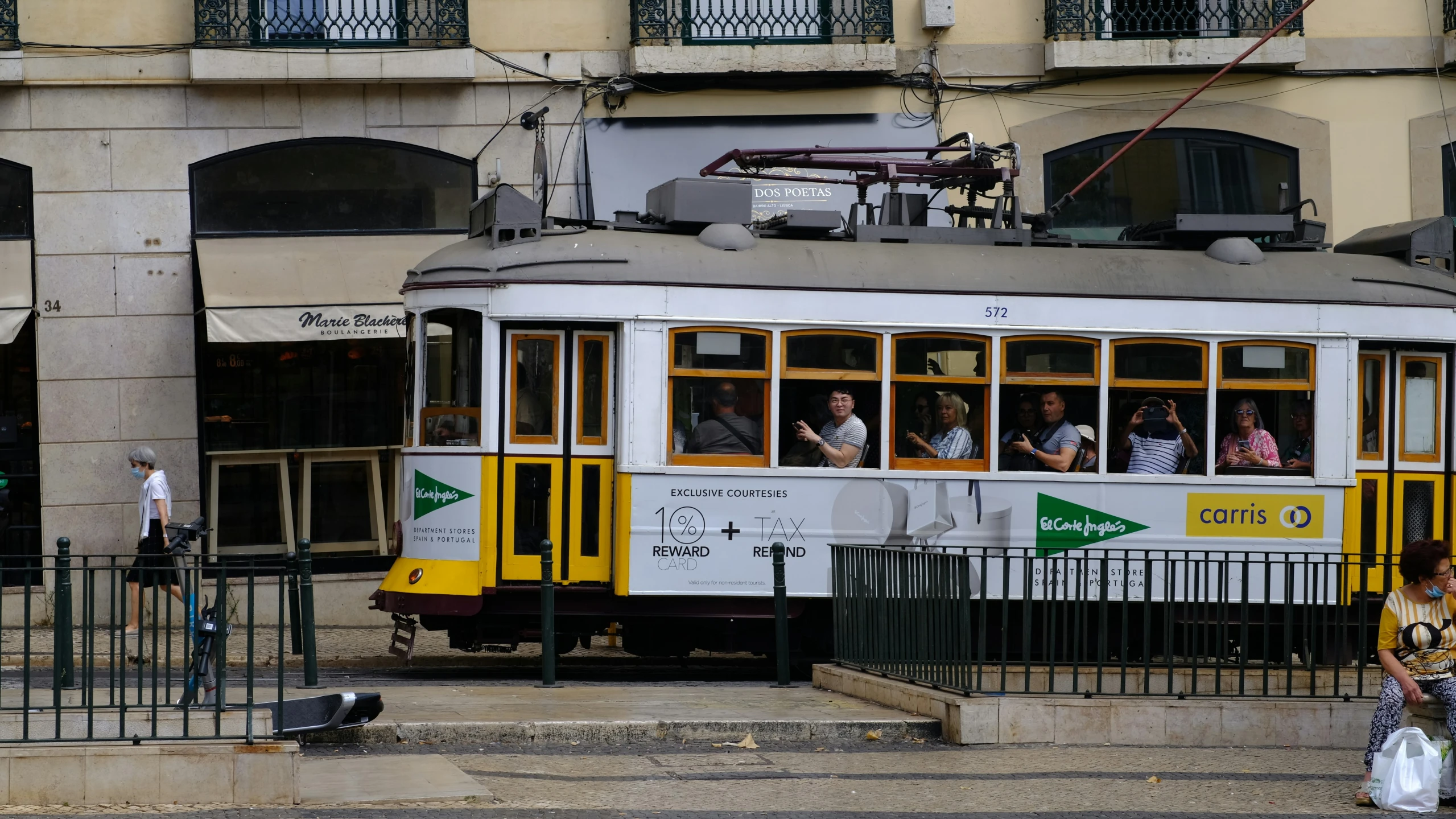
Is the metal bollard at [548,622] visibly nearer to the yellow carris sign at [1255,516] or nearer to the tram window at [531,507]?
the tram window at [531,507]

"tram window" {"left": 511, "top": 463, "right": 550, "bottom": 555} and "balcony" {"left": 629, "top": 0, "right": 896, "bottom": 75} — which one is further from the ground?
"balcony" {"left": 629, "top": 0, "right": 896, "bottom": 75}

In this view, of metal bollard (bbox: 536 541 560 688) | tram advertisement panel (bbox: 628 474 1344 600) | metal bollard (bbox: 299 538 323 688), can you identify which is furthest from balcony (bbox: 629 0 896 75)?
metal bollard (bbox: 299 538 323 688)

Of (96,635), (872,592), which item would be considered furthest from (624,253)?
(96,635)

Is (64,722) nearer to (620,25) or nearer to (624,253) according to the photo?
(624,253)

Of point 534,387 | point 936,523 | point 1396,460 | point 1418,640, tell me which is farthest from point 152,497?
point 1418,640

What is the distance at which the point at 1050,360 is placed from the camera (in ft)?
40.9

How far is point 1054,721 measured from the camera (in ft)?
30.9

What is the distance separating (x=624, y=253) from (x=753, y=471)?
176 centimetres

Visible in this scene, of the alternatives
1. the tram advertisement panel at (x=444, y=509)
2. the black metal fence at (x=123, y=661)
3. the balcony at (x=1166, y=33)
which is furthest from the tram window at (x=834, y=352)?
the balcony at (x=1166, y=33)

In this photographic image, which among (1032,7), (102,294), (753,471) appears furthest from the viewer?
(1032,7)

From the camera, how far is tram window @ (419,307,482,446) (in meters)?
12.1

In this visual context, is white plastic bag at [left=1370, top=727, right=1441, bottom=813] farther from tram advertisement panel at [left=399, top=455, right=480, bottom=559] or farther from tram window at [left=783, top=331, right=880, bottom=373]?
tram advertisement panel at [left=399, top=455, right=480, bottom=559]

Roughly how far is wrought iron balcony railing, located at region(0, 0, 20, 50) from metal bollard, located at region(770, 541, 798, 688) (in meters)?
9.40

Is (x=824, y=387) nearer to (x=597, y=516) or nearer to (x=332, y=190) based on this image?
(x=597, y=516)
